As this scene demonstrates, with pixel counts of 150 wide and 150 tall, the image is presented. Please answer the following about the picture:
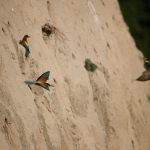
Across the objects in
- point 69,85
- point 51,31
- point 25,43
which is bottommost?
point 69,85

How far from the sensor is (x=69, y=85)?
513cm

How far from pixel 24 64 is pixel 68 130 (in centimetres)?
153

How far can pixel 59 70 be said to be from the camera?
5016mm

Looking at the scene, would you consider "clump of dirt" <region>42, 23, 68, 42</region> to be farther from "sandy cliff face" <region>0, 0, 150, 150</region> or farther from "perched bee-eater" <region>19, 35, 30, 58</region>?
"perched bee-eater" <region>19, 35, 30, 58</region>

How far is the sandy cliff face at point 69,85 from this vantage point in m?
3.77

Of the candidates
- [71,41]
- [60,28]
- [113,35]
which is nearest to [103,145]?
[71,41]

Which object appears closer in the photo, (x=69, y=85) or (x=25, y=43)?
(x=25, y=43)

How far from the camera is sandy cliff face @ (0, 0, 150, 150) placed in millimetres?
3766

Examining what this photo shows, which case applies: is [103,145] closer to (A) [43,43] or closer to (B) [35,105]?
(B) [35,105]

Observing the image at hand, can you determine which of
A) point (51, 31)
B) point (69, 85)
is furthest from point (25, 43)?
point (69, 85)

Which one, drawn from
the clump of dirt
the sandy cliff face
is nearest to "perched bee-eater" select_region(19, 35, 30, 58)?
the sandy cliff face

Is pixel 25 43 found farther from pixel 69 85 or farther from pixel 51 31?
pixel 69 85

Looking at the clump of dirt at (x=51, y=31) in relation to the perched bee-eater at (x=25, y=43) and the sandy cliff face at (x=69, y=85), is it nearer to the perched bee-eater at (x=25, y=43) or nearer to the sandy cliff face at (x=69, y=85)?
the sandy cliff face at (x=69, y=85)

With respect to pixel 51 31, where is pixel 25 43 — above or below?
below
